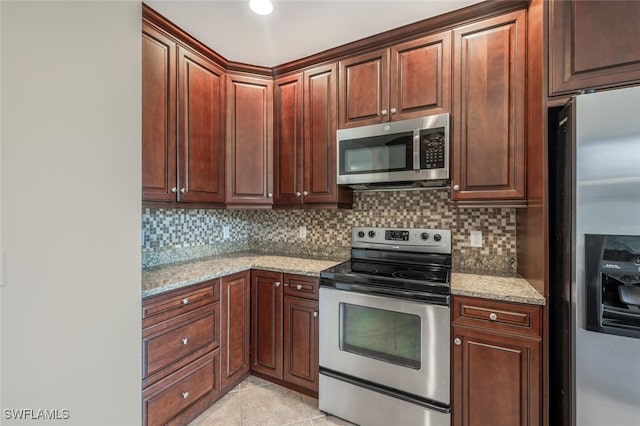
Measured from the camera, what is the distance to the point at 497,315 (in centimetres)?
140

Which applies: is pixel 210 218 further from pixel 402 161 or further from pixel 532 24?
pixel 532 24

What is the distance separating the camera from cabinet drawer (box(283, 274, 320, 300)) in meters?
1.90

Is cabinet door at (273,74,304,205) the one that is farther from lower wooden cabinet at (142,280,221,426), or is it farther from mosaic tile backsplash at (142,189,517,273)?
lower wooden cabinet at (142,280,221,426)

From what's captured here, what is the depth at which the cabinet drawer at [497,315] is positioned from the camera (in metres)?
1.35

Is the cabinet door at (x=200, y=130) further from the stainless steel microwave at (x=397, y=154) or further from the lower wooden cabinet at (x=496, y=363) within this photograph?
the lower wooden cabinet at (x=496, y=363)

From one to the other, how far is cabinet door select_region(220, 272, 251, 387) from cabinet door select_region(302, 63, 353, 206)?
0.82 m

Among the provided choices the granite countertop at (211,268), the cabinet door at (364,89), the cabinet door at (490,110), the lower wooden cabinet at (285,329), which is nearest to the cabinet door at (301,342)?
the lower wooden cabinet at (285,329)

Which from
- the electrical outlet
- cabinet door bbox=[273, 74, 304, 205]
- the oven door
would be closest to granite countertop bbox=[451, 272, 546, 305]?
the oven door

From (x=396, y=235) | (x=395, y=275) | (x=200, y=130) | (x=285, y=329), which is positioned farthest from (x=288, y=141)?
(x=285, y=329)

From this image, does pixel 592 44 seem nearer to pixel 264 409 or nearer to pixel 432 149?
pixel 432 149

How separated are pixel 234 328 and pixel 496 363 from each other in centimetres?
163

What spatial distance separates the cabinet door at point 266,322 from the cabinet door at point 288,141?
666 millimetres

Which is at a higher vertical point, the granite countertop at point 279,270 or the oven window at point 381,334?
the granite countertop at point 279,270
